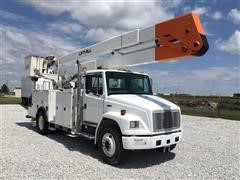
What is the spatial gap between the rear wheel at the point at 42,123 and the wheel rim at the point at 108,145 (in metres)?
4.53

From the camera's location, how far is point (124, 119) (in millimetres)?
7125

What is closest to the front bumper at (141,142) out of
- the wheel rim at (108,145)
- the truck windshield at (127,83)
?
the wheel rim at (108,145)

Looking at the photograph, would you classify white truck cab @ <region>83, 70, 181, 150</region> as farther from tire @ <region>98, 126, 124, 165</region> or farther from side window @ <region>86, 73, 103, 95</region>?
tire @ <region>98, 126, 124, 165</region>

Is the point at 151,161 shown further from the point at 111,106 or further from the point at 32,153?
the point at 32,153

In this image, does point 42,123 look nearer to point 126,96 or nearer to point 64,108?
point 64,108

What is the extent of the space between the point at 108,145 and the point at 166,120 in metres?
1.61

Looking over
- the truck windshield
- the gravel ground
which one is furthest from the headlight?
the truck windshield

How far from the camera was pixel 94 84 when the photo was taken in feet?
28.4

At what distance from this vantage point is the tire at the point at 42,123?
11609 mm

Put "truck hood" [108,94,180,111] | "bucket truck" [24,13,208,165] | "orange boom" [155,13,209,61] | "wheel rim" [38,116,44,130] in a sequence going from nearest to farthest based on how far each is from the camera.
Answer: "orange boom" [155,13,209,61] < "bucket truck" [24,13,208,165] < "truck hood" [108,94,180,111] < "wheel rim" [38,116,44,130]

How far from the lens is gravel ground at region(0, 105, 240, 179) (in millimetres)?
6688

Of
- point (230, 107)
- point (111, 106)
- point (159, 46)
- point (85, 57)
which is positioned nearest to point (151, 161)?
point (111, 106)

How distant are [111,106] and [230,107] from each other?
27.3 metres

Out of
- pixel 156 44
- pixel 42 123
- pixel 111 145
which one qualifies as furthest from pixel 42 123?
pixel 156 44
